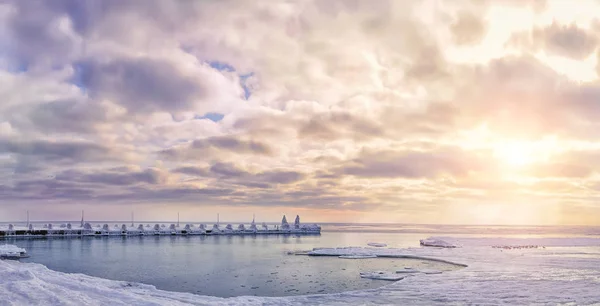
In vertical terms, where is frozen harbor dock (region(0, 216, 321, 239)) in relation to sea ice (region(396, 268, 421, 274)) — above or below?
below

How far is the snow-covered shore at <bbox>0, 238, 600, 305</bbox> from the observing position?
13.8 metres

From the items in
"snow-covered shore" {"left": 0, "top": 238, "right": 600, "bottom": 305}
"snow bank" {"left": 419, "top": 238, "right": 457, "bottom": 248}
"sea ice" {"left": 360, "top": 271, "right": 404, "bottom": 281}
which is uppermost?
"snow-covered shore" {"left": 0, "top": 238, "right": 600, "bottom": 305}

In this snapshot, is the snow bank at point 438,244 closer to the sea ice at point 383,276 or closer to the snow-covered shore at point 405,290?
the snow-covered shore at point 405,290

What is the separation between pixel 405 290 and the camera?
2423cm

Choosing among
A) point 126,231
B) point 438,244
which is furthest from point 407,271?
point 126,231

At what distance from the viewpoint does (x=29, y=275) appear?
14.5 meters

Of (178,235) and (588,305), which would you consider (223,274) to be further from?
(178,235)

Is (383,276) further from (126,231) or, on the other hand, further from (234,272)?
(126,231)

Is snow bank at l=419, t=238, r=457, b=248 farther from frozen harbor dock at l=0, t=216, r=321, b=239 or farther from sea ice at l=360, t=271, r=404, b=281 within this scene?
frozen harbor dock at l=0, t=216, r=321, b=239


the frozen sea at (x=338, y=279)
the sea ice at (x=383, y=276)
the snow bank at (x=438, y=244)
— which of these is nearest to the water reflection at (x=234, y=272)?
the frozen sea at (x=338, y=279)

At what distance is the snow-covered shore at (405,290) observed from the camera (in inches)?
544

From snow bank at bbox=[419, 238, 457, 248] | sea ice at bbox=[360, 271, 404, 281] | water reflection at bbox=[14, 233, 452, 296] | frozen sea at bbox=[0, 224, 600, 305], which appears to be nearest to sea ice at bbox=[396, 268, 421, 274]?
sea ice at bbox=[360, 271, 404, 281]

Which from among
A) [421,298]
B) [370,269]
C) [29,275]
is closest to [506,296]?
[421,298]

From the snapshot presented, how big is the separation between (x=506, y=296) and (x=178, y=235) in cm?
8148
